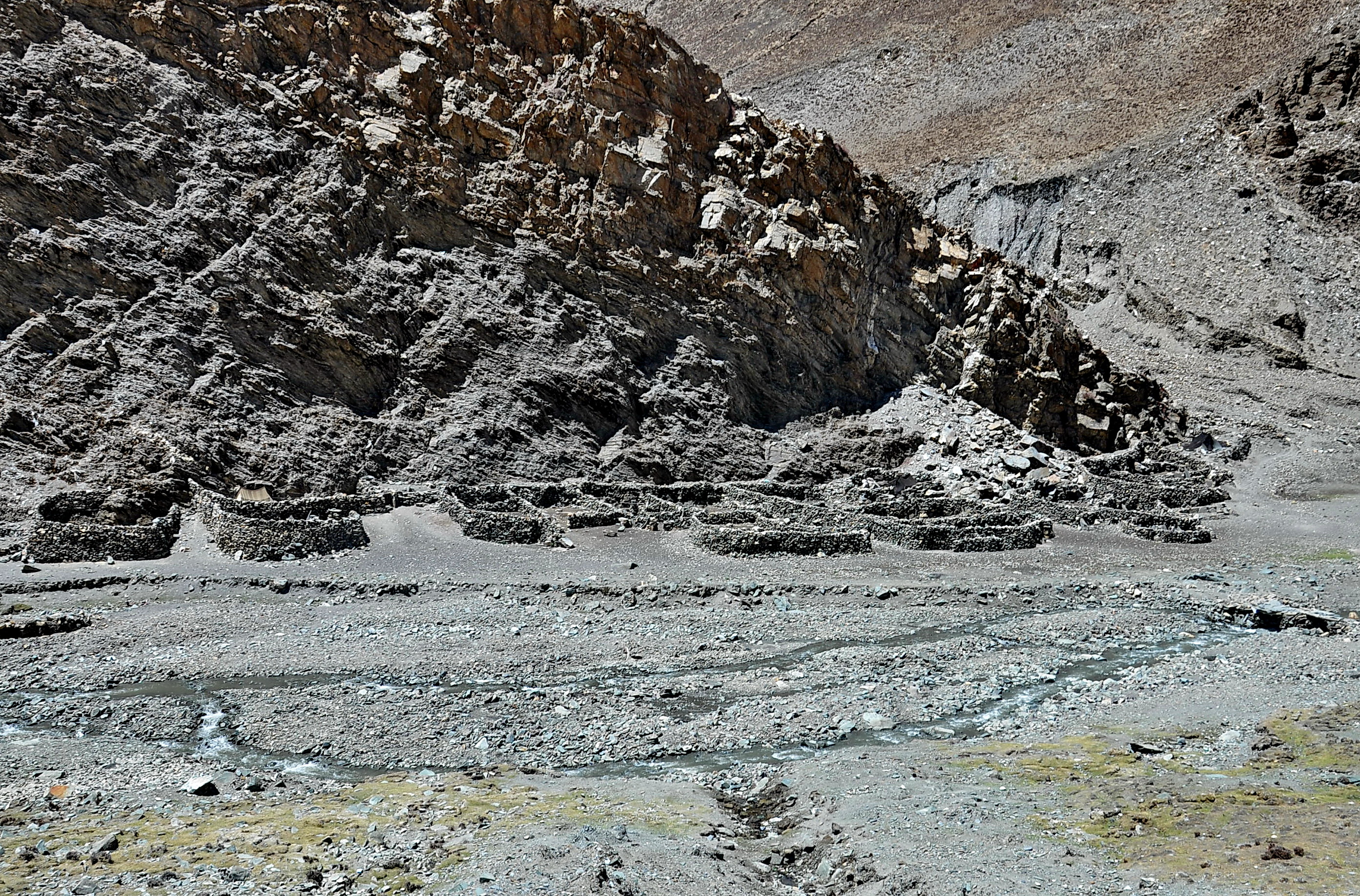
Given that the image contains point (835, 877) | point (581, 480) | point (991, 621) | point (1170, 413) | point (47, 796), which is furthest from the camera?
point (1170, 413)

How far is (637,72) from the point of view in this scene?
37250 mm

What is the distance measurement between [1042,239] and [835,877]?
199 feet

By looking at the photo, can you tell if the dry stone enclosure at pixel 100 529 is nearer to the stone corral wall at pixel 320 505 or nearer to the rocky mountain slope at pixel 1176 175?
the stone corral wall at pixel 320 505

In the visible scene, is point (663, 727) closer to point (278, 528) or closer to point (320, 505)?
point (278, 528)

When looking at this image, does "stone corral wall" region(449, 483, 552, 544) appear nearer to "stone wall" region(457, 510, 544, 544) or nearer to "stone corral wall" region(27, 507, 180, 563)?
"stone wall" region(457, 510, 544, 544)

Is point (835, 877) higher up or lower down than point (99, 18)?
lower down

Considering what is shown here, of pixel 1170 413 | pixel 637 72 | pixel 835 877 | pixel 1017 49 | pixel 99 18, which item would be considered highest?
pixel 1017 49

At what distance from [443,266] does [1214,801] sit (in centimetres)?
2968

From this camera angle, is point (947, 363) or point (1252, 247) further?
point (1252, 247)

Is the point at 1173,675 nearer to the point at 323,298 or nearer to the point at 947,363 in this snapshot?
the point at 947,363

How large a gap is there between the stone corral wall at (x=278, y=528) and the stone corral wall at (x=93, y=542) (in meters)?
1.40

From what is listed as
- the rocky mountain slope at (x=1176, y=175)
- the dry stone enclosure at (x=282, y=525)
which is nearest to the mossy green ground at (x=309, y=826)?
the dry stone enclosure at (x=282, y=525)

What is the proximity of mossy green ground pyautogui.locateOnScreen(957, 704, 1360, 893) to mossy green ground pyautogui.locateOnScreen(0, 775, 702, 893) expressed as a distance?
443 centimetres

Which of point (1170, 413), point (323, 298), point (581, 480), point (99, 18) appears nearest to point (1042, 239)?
point (1170, 413)
